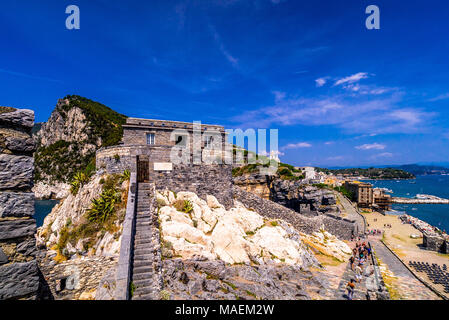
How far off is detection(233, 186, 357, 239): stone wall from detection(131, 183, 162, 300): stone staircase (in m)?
11.0

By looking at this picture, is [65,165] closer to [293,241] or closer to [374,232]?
[293,241]

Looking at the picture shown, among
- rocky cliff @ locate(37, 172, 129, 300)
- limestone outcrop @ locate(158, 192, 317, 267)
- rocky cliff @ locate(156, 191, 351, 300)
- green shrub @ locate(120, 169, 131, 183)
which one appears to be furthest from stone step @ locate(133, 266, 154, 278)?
green shrub @ locate(120, 169, 131, 183)

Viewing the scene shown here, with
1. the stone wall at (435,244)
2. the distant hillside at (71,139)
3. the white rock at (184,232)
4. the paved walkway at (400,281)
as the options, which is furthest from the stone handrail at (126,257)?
the distant hillside at (71,139)

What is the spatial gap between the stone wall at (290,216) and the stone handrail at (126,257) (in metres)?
12.0

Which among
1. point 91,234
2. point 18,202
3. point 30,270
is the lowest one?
point 91,234

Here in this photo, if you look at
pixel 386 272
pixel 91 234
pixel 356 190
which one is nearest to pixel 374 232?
pixel 386 272

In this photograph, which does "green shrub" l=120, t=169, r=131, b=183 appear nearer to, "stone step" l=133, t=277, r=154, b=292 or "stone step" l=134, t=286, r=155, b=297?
"stone step" l=133, t=277, r=154, b=292

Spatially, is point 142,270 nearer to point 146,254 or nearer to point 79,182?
point 146,254

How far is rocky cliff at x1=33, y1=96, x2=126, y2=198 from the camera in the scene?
72875 mm

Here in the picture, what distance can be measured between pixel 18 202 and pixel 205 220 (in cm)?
1214

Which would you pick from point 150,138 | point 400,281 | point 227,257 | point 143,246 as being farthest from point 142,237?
point 400,281

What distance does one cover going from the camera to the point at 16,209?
3436 millimetres

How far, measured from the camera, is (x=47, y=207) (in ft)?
193
